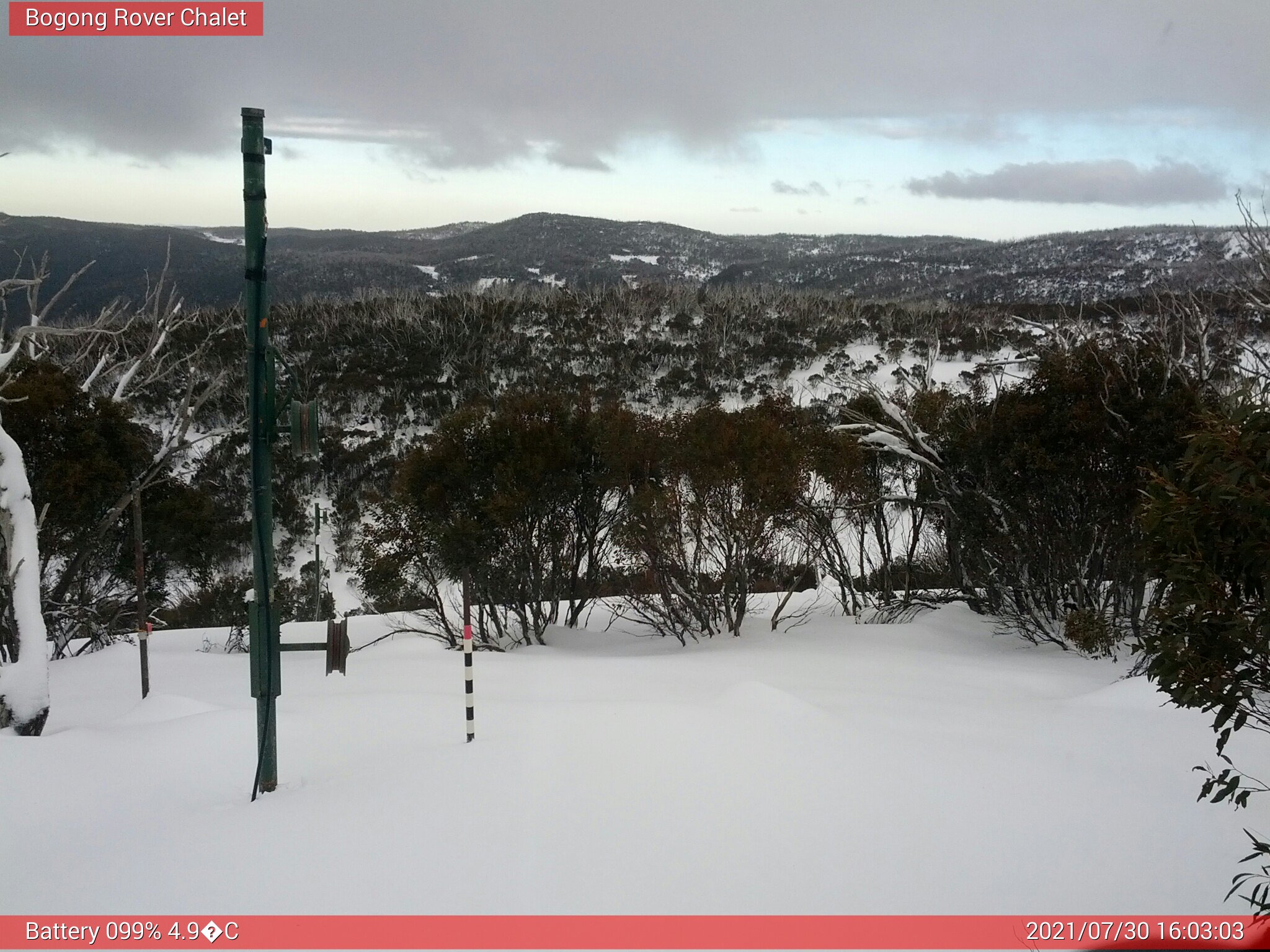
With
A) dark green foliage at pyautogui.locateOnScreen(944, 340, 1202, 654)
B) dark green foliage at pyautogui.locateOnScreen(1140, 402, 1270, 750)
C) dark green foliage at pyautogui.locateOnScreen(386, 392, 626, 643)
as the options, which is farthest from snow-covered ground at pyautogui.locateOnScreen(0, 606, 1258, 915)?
dark green foliage at pyautogui.locateOnScreen(386, 392, 626, 643)

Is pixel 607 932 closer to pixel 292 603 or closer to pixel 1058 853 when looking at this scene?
pixel 1058 853

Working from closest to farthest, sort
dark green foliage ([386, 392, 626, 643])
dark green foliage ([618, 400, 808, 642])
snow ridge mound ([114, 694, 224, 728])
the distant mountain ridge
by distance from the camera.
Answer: snow ridge mound ([114, 694, 224, 728]) < dark green foliage ([618, 400, 808, 642]) < dark green foliage ([386, 392, 626, 643]) < the distant mountain ridge

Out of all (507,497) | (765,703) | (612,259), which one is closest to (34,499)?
(507,497)

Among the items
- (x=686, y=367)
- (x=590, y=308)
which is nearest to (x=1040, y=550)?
(x=686, y=367)

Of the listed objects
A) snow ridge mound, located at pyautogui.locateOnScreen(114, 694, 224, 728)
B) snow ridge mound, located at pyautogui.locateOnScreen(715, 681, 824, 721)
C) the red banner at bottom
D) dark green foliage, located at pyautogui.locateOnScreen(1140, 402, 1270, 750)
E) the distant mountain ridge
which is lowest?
snow ridge mound, located at pyautogui.locateOnScreen(114, 694, 224, 728)

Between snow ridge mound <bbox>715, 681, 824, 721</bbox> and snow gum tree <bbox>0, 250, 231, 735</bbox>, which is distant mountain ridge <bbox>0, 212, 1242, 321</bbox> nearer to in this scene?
snow gum tree <bbox>0, 250, 231, 735</bbox>

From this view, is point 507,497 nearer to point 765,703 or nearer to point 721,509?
point 721,509

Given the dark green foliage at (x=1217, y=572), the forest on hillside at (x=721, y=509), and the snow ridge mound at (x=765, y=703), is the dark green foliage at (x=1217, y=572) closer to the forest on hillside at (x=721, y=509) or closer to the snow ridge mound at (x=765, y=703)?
the forest on hillside at (x=721, y=509)

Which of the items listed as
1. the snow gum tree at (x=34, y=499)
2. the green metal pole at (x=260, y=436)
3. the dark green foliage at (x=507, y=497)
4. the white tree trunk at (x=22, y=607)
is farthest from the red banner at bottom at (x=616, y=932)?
the dark green foliage at (x=507, y=497)
